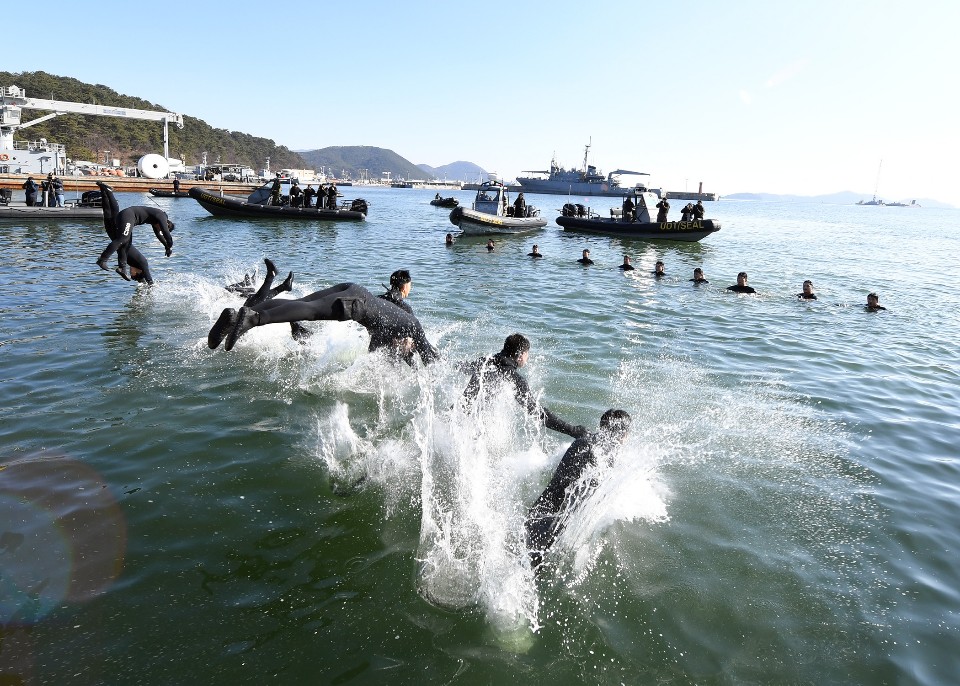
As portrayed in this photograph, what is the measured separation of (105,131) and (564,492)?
118 m

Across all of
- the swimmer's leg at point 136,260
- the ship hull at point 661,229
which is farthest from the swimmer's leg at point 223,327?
the ship hull at point 661,229

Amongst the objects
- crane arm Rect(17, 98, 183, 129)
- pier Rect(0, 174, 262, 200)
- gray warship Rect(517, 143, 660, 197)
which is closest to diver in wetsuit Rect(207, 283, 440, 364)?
pier Rect(0, 174, 262, 200)

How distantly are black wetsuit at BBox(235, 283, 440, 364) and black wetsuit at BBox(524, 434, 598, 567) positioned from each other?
3.00m

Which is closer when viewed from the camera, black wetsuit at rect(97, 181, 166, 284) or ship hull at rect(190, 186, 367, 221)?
black wetsuit at rect(97, 181, 166, 284)

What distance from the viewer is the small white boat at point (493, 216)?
30.3 m

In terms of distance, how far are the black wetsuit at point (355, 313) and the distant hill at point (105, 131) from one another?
302 ft

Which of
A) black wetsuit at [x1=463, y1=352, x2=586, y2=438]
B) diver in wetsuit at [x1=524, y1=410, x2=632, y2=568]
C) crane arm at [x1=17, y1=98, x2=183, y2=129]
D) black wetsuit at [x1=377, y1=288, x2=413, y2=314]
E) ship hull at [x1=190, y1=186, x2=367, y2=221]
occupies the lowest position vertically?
diver in wetsuit at [x1=524, y1=410, x2=632, y2=568]

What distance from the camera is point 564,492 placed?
466 centimetres

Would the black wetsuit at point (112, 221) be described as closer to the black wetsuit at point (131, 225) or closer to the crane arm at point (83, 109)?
the black wetsuit at point (131, 225)

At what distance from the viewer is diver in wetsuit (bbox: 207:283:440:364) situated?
20.6 ft

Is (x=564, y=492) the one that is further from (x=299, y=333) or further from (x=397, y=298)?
(x=299, y=333)

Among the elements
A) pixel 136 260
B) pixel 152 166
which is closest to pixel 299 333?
pixel 136 260

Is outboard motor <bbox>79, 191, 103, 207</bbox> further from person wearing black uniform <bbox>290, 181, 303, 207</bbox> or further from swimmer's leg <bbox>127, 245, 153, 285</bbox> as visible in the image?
swimmer's leg <bbox>127, 245, 153, 285</bbox>

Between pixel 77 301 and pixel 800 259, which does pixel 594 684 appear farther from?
pixel 800 259
